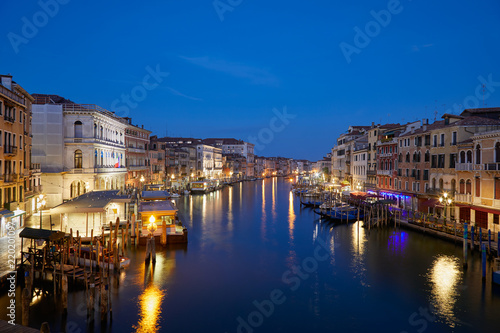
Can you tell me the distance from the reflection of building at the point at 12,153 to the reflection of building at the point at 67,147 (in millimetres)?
6809

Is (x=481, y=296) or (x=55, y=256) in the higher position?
(x=55, y=256)

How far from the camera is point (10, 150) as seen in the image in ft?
71.1

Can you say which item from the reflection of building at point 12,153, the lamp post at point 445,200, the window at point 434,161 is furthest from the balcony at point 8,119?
the window at point 434,161

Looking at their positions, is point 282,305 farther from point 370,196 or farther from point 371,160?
point 371,160

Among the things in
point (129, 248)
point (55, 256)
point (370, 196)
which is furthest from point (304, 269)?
point (370, 196)

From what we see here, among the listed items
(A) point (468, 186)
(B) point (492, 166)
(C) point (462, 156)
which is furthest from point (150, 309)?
(C) point (462, 156)

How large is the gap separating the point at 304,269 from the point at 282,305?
198 inches

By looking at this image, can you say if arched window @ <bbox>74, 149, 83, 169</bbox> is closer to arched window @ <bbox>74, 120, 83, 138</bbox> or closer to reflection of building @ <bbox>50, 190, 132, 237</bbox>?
arched window @ <bbox>74, 120, 83, 138</bbox>

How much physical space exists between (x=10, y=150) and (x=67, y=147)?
38.8 ft

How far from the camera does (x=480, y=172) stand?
23609 mm

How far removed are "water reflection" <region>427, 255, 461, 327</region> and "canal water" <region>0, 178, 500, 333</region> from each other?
4cm

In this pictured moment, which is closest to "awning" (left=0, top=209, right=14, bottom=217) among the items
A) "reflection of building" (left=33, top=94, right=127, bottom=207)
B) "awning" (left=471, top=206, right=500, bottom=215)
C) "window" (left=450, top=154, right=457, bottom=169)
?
"reflection of building" (left=33, top=94, right=127, bottom=207)

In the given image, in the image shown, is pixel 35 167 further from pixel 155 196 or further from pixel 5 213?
pixel 5 213

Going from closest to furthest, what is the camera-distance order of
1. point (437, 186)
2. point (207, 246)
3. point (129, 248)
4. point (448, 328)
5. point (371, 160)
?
point (448, 328) → point (129, 248) → point (207, 246) → point (437, 186) → point (371, 160)
